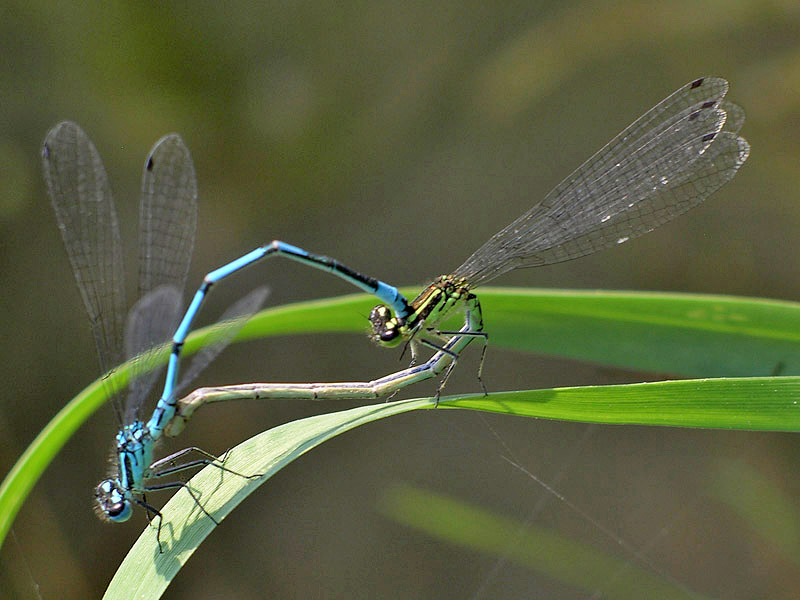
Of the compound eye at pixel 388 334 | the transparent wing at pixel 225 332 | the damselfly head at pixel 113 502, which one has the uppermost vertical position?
the transparent wing at pixel 225 332

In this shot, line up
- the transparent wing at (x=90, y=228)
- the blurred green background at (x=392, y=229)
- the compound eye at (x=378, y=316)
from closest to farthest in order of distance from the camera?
1. the transparent wing at (x=90, y=228)
2. the compound eye at (x=378, y=316)
3. the blurred green background at (x=392, y=229)

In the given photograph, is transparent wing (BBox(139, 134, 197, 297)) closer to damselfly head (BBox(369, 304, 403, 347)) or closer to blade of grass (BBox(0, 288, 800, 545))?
blade of grass (BBox(0, 288, 800, 545))

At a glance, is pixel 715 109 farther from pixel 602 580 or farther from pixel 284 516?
pixel 284 516

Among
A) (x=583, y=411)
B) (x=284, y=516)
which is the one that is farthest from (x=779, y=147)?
(x=284, y=516)

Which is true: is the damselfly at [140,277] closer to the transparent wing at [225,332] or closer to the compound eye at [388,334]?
the transparent wing at [225,332]


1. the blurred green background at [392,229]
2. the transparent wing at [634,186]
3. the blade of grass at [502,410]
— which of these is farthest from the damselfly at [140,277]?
the blurred green background at [392,229]

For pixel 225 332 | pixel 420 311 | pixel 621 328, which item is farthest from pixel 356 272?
pixel 621 328

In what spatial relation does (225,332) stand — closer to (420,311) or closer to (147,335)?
(147,335)
